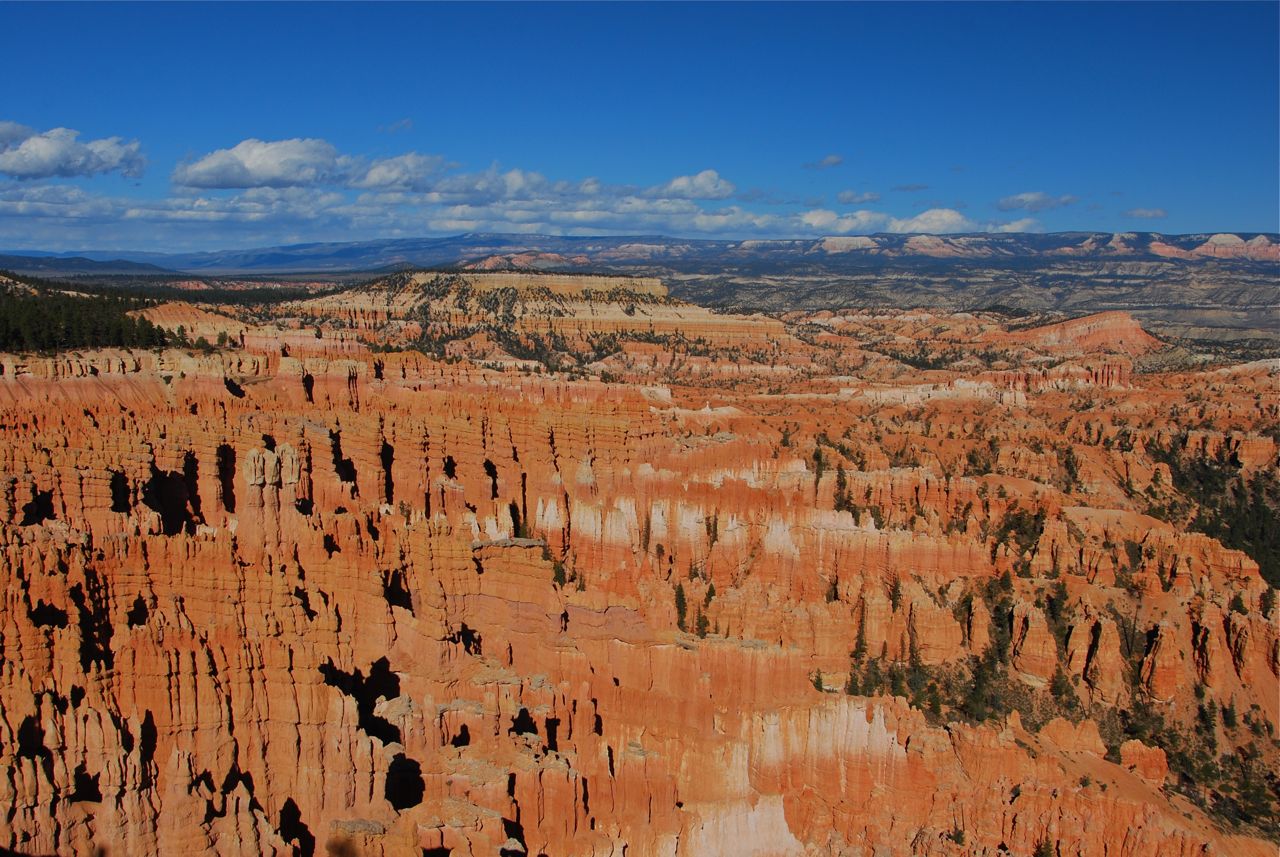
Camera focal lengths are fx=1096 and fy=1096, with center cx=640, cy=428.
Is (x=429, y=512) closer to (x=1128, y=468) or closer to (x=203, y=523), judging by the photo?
(x=203, y=523)

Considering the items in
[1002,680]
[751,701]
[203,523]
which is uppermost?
[203,523]

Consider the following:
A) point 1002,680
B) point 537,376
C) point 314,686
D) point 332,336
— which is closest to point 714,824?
point 314,686

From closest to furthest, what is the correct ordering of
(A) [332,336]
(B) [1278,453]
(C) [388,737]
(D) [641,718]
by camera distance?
(C) [388,737]
(D) [641,718]
(B) [1278,453]
(A) [332,336]

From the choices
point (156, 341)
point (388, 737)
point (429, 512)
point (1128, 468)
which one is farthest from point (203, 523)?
point (1128, 468)

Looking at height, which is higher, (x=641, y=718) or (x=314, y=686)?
(x=314, y=686)

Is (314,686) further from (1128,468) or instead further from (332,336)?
(332,336)

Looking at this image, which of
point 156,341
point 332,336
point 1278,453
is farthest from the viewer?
point 332,336

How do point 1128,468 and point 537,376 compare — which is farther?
point 537,376
